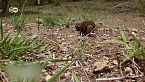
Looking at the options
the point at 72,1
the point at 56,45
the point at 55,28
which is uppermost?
the point at 56,45

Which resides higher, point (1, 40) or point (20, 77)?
point (20, 77)

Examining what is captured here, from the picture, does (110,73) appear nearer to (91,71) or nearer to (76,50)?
(91,71)

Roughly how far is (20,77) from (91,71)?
601mm

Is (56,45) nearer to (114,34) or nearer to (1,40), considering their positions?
(1,40)

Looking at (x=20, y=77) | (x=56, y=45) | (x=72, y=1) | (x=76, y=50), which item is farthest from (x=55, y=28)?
(x=72, y=1)

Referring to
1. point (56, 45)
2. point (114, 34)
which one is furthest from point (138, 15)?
point (56, 45)

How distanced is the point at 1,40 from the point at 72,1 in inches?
333

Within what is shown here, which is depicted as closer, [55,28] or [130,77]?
[130,77]

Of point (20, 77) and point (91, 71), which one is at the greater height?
point (20, 77)

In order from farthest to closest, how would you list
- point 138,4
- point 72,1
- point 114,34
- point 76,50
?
point 72,1, point 138,4, point 114,34, point 76,50

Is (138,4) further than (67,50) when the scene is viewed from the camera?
Yes

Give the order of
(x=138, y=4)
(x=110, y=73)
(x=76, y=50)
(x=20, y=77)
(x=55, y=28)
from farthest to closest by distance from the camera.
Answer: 1. (x=138, y=4)
2. (x=55, y=28)
3. (x=76, y=50)
4. (x=110, y=73)
5. (x=20, y=77)

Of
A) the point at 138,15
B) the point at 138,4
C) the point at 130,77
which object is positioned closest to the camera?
the point at 130,77

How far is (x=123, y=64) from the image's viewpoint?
1.74 metres
